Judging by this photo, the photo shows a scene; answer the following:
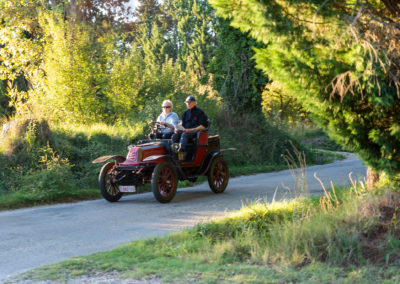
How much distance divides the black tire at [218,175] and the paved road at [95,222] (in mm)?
215

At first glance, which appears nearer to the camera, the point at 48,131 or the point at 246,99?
the point at 48,131

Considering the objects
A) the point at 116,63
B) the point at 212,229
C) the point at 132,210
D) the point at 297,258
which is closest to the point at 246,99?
the point at 116,63

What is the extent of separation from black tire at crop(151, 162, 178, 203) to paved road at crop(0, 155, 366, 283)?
0.21 metres

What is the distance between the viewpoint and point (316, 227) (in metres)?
6.27

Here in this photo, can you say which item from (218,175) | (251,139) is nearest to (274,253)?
(218,175)

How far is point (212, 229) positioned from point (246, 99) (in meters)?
15.7

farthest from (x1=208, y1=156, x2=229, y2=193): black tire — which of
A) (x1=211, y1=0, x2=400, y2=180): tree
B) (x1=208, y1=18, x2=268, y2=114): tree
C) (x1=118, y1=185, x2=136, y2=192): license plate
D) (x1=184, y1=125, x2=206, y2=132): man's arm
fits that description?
(x1=208, y1=18, x2=268, y2=114): tree

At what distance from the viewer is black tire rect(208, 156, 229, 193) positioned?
12.5 meters

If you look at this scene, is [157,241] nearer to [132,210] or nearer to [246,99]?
[132,210]

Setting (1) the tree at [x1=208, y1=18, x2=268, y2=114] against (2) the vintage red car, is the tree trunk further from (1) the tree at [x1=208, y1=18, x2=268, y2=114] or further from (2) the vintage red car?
(1) the tree at [x1=208, y1=18, x2=268, y2=114]

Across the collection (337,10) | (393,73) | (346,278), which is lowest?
(346,278)

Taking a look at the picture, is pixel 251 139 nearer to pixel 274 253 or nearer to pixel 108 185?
pixel 108 185

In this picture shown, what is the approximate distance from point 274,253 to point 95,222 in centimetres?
409

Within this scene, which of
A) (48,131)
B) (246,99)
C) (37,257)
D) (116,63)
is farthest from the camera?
(246,99)
